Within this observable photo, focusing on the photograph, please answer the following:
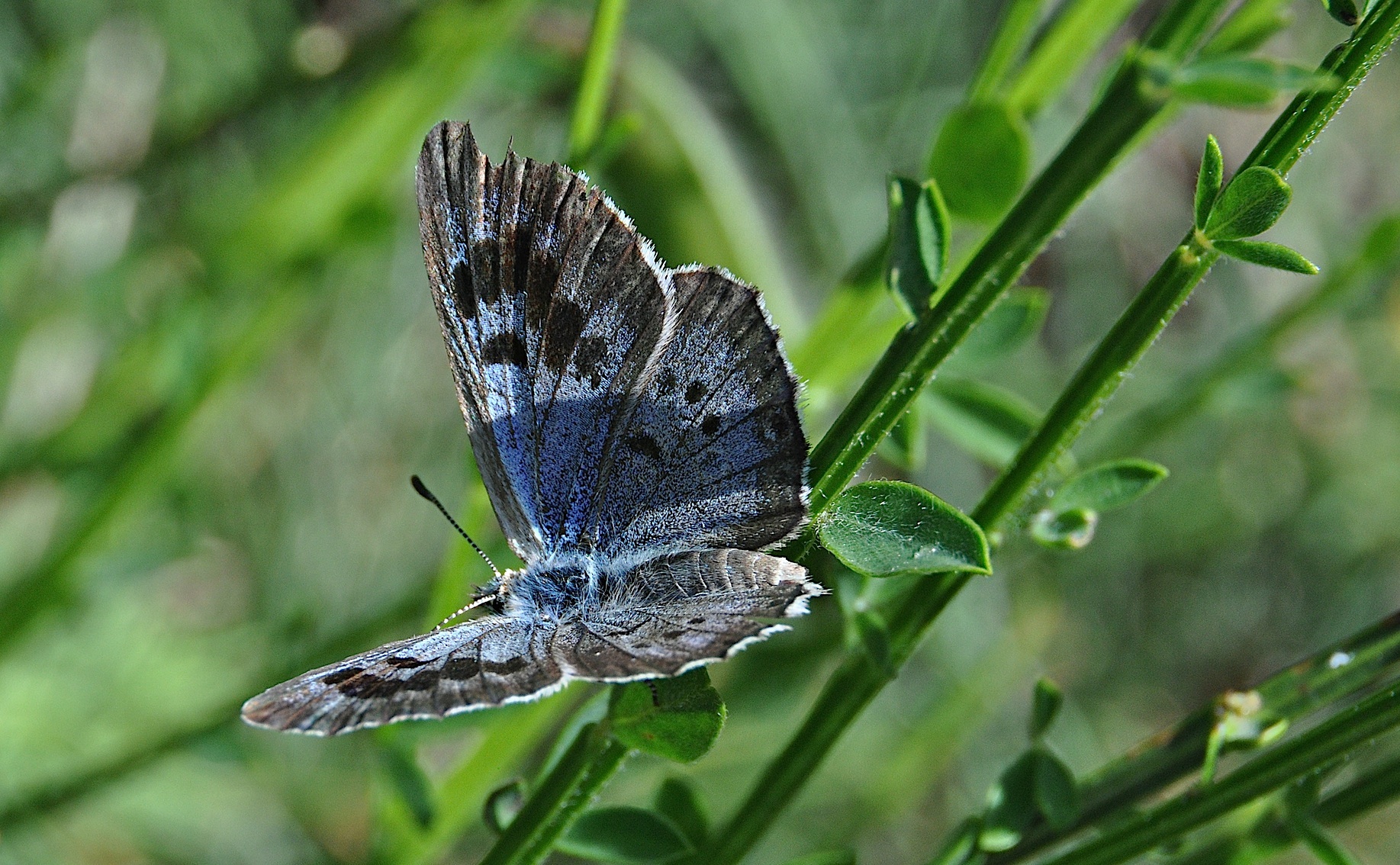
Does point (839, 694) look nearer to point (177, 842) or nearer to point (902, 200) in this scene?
point (902, 200)

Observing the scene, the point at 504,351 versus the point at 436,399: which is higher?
the point at 436,399

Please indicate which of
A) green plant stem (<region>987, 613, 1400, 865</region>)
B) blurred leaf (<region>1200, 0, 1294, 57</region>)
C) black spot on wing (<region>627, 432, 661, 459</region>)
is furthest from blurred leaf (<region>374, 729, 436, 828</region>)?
blurred leaf (<region>1200, 0, 1294, 57</region>)

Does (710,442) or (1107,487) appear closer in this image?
(1107,487)

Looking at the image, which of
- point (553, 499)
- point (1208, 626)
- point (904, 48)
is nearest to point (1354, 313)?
point (1208, 626)

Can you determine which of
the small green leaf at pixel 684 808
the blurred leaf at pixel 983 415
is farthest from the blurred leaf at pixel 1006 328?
the small green leaf at pixel 684 808

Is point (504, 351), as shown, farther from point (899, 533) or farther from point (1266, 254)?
point (1266, 254)

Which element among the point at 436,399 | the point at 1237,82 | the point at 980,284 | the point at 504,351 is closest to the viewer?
the point at 1237,82

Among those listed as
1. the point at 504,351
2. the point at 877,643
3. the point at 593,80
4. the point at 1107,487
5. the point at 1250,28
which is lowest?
the point at 877,643

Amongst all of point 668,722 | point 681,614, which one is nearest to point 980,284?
point 668,722

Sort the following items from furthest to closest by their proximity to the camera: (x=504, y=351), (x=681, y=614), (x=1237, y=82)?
(x=504, y=351), (x=681, y=614), (x=1237, y=82)
